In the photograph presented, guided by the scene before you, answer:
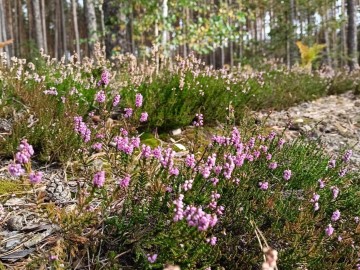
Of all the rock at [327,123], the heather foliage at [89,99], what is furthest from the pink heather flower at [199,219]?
the rock at [327,123]

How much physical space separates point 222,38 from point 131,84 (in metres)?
7.34

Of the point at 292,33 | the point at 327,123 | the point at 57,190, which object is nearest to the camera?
the point at 57,190

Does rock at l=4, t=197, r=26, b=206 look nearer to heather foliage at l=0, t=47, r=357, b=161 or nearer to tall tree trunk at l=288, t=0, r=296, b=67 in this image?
heather foliage at l=0, t=47, r=357, b=161

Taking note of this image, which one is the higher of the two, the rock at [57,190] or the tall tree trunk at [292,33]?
the tall tree trunk at [292,33]

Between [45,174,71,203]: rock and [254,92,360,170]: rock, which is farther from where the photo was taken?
[254,92,360,170]: rock

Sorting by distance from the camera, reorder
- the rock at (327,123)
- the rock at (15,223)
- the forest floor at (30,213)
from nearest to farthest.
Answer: the forest floor at (30,213)
the rock at (15,223)
the rock at (327,123)

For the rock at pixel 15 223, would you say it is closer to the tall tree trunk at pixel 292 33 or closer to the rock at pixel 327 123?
the rock at pixel 327 123

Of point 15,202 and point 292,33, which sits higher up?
point 292,33

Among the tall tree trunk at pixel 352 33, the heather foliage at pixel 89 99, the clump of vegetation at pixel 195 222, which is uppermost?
the tall tree trunk at pixel 352 33

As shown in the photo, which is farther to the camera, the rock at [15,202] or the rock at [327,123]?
the rock at [327,123]

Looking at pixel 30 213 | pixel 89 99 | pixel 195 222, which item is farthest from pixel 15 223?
pixel 89 99

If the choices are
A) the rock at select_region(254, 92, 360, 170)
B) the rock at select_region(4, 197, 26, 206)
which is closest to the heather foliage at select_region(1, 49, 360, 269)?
the rock at select_region(4, 197, 26, 206)

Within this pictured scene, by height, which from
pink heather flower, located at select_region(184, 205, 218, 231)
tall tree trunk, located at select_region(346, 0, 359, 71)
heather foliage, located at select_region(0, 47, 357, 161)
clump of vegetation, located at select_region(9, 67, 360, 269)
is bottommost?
clump of vegetation, located at select_region(9, 67, 360, 269)

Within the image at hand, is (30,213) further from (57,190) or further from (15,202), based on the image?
(57,190)
